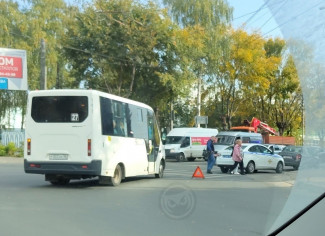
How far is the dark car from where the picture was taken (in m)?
3.43

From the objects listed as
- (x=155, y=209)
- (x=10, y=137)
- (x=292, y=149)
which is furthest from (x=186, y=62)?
(x=10, y=137)

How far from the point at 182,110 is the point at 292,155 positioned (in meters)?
2.44

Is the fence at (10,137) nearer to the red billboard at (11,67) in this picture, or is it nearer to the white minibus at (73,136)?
the red billboard at (11,67)

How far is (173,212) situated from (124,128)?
22.2 feet

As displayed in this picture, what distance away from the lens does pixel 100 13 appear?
616 centimetres

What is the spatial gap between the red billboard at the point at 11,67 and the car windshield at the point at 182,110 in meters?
18.3

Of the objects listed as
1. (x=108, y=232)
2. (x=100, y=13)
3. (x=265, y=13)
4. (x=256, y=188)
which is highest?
(x=100, y=13)

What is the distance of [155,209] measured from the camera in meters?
8.42

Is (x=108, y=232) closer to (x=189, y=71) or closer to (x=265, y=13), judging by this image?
(x=189, y=71)

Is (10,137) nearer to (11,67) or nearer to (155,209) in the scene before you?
(11,67)

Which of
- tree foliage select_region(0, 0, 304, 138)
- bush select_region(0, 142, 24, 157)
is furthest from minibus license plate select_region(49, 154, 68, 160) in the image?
bush select_region(0, 142, 24, 157)

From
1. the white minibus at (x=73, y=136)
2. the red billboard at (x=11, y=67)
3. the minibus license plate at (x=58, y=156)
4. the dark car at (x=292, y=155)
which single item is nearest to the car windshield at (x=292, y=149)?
the dark car at (x=292, y=155)

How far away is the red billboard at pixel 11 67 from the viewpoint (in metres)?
30.1

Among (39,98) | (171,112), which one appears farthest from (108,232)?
(39,98)
